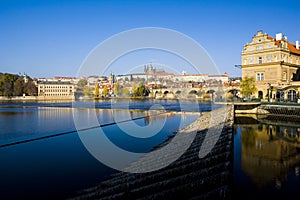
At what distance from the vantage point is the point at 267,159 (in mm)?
11211

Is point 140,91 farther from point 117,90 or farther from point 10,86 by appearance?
point 10,86

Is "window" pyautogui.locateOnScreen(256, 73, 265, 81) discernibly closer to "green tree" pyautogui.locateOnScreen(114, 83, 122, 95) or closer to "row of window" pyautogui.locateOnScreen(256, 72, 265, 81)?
"row of window" pyautogui.locateOnScreen(256, 72, 265, 81)

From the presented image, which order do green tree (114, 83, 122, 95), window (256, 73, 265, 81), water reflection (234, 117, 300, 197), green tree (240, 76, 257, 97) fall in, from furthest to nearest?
green tree (114, 83, 122, 95) < window (256, 73, 265, 81) < green tree (240, 76, 257, 97) < water reflection (234, 117, 300, 197)

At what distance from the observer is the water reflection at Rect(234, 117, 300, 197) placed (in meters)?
8.40

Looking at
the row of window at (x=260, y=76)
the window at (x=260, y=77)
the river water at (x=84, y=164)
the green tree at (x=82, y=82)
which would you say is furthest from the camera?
the green tree at (x=82, y=82)

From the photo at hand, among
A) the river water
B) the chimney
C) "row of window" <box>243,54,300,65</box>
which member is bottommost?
the river water

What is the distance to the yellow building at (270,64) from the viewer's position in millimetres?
37250

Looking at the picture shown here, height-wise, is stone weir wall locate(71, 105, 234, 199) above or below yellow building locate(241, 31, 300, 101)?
below

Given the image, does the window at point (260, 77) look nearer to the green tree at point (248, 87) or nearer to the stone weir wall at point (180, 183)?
the green tree at point (248, 87)

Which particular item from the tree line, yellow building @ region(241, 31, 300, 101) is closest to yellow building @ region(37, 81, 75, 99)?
the tree line

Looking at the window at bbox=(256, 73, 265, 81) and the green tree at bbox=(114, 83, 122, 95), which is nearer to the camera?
the window at bbox=(256, 73, 265, 81)

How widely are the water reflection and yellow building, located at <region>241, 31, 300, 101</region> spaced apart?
69.4ft

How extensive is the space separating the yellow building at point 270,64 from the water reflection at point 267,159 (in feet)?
69.4

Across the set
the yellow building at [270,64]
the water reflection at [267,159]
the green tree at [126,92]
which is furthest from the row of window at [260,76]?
the green tree at [126,92]
